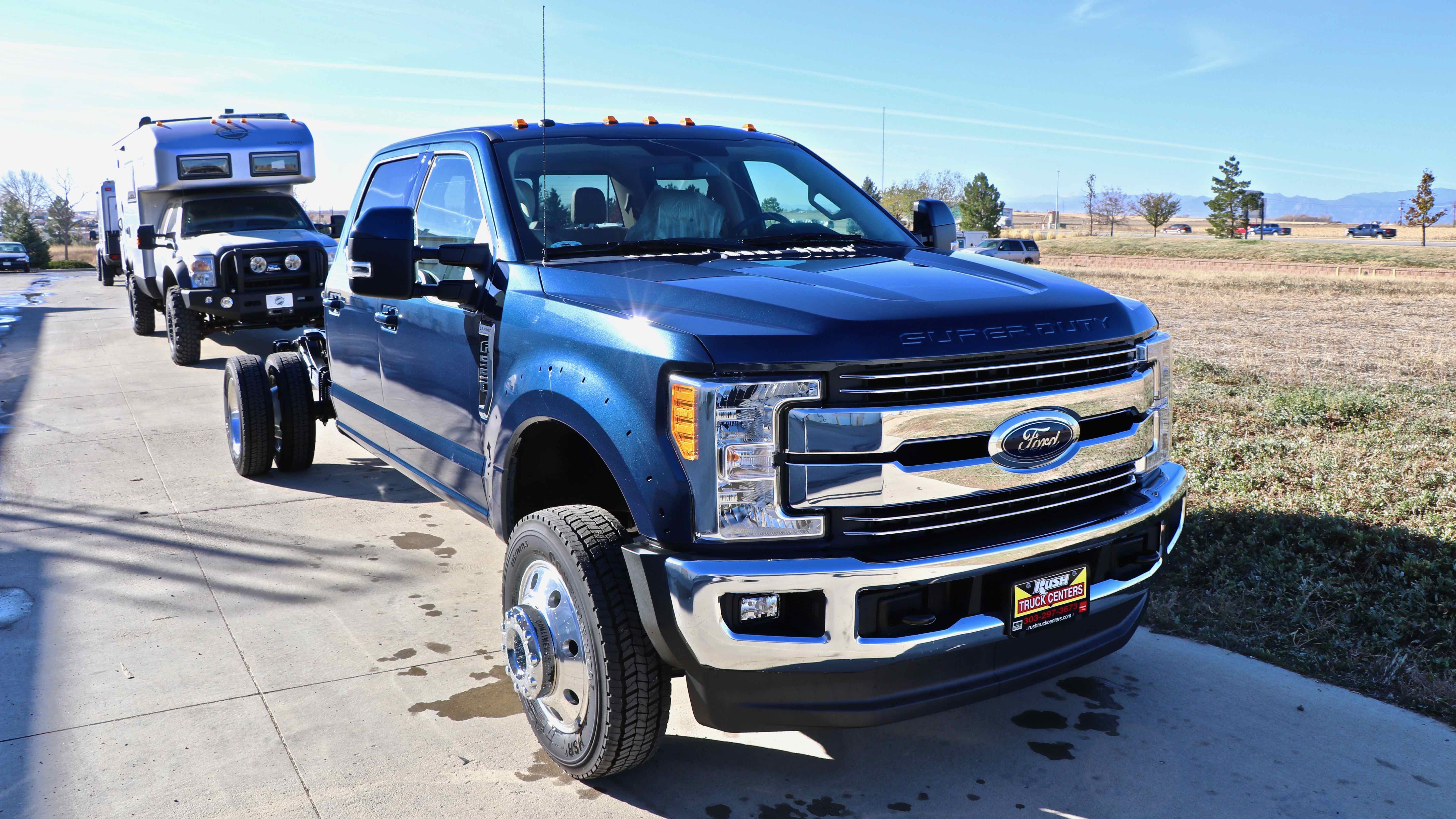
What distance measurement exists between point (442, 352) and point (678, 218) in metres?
1.02

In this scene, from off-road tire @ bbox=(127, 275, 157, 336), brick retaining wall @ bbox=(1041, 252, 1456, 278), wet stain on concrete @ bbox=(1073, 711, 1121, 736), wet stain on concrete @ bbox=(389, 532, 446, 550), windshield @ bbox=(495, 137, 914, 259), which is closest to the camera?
wet stain on concrete @ bbox=(1073, 711, 1121, 736)

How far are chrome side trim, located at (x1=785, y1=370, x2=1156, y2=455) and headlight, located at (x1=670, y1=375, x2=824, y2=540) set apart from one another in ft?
0.17

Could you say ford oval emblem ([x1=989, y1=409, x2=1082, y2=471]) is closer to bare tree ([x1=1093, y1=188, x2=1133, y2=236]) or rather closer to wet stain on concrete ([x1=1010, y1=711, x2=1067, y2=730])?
wet stain on concrete ([x1=1010, y1=711, x2=1067, y2=730])

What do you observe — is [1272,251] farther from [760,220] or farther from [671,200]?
[671,200]

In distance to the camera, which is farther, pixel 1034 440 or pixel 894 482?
pixel 1034 440

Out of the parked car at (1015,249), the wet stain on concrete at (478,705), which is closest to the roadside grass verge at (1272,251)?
the parked car at (1015,249)

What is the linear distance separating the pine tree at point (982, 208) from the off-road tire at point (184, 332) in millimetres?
63338

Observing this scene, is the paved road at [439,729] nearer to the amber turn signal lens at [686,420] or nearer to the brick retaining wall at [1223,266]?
the amber turn signal lens at [686,420]

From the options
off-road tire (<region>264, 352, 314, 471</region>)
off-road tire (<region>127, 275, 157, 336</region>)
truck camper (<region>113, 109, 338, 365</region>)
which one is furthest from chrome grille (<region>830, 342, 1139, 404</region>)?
off-road tire (<region>127, 275, 157, 336</region>)

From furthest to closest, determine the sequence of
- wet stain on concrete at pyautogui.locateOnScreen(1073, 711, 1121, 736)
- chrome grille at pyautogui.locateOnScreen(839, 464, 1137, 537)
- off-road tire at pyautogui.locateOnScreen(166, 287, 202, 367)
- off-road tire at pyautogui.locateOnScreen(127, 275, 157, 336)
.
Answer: off-road tire at pyautogui.locateOnScreen(127, 275, 157, 336), off-road tire at pyautogui.locateOnScreen(166, 287, 202, 367), wet stain on concrete at pyautogui.locateOnScreen(1073, 711, 1121, 736), chrome grille at pyautogui.locateOnScreen(839, 464, 1137, 537)

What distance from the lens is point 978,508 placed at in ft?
9.20

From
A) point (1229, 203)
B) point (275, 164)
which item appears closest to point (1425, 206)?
point (1229, 203)

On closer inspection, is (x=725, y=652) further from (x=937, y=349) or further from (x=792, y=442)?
(x=937, y=349)

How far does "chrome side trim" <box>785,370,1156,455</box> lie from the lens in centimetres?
259
